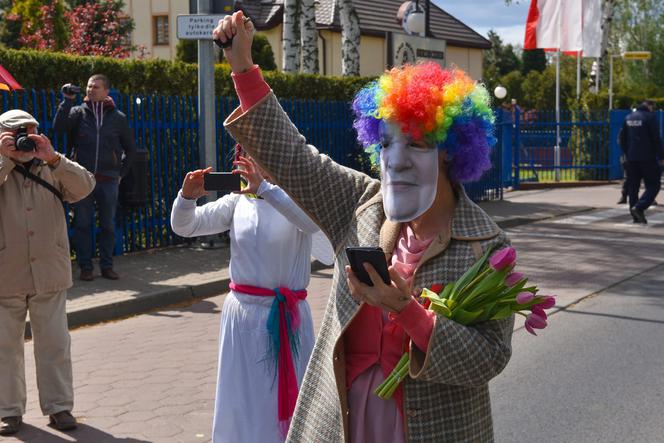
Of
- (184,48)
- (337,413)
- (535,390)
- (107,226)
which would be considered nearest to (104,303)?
(107,226)

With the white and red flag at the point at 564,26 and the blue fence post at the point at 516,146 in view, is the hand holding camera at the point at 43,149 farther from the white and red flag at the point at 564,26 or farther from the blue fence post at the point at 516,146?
the white and red flag at the point at 564,26

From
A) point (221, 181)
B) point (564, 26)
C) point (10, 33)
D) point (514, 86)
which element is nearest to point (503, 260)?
point (221, 181)

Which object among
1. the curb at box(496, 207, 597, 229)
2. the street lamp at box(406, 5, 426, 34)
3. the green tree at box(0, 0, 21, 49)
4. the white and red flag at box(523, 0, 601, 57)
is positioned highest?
the green tree at box(0, 0, 21, 49)

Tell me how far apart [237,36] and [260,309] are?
1920 millimetres

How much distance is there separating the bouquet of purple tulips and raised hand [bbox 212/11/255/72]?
0.86 meters

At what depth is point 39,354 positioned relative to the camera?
578cm

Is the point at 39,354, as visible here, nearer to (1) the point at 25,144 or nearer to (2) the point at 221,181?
(1) the point at 25,144

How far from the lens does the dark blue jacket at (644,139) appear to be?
16594 mm

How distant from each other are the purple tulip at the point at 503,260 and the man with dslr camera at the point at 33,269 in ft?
11.9

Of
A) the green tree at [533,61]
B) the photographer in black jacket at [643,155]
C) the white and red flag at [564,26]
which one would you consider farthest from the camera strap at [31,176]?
the green tree at [533,61]

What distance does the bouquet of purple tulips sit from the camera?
264 cm

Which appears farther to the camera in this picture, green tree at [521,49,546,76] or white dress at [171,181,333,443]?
→ green tree at [521,49,546,76]

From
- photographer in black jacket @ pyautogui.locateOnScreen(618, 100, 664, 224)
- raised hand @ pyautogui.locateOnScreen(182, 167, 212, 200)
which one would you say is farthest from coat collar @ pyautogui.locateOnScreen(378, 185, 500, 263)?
photographer in black jacket @ pyautogui.locateOnScreen(618, 100, 664, 224)

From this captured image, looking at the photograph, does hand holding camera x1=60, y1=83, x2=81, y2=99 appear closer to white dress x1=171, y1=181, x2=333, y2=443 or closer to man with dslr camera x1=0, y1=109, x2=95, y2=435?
man with dslr camera x1=0, y1=109, x2=95, y2=435
